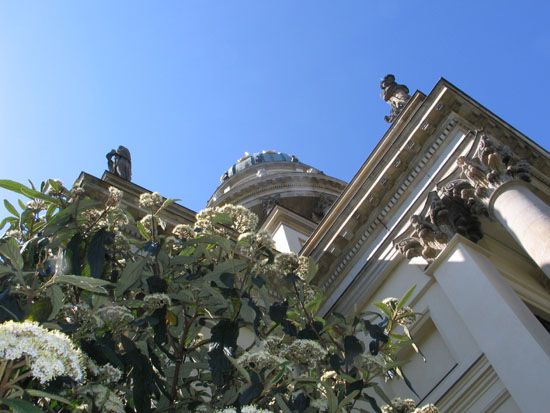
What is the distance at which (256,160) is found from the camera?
41.0 metres

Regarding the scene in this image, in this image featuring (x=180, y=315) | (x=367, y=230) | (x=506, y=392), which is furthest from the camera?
(x=367, y=230)

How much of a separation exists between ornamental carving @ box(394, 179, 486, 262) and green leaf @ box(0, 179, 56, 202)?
8.66 meters

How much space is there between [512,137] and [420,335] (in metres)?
5.09

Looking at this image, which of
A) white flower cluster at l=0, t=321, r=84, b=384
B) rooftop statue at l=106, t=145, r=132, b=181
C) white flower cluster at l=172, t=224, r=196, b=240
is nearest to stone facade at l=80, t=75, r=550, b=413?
rooftop statue at l=106, t=145, r=132, b=181

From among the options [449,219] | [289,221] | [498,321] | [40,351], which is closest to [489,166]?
[449,219]

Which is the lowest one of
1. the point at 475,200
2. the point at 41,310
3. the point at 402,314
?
the point at 41,310

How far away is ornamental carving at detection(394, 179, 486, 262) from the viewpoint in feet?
41.4

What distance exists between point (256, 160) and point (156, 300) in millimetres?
35975

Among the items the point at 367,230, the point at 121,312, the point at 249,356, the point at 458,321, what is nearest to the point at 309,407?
the point at 249,356

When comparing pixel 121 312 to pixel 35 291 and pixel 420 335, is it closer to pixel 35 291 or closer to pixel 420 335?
pixel 35 291

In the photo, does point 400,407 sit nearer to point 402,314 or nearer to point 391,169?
point 402,314

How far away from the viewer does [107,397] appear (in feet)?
13.0

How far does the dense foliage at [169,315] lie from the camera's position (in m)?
4.62

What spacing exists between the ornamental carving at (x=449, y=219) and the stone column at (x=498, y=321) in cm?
37
